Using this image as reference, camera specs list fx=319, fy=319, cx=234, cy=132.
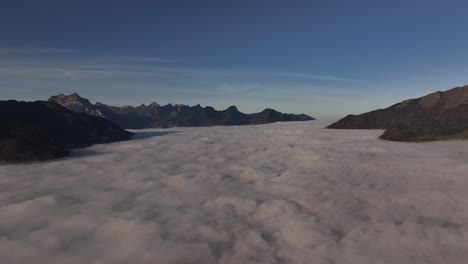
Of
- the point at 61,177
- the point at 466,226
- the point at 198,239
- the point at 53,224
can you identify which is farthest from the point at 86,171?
the point at 466,226

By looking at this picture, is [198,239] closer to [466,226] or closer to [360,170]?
[466,226]

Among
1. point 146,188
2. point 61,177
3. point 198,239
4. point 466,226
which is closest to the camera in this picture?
point 198,239

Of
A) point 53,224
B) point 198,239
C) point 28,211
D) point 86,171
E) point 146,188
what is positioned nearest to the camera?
point 198,239

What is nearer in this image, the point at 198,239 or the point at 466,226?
the point at 198,239

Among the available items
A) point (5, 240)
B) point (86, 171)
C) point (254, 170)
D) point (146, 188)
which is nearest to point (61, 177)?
point (86, 171)

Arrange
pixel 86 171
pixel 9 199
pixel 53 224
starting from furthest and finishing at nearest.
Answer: pixel 86 171, pixel 9 199, pixel 53 224

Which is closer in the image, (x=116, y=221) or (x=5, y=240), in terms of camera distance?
(x=5, y=240)

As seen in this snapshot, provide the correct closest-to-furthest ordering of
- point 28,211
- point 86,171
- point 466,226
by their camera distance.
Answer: point 466,226 < point 28,211 < point 86,171

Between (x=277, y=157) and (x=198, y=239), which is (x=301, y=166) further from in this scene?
Result: (x=198, y=239)
